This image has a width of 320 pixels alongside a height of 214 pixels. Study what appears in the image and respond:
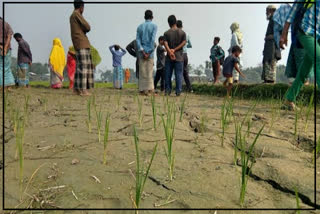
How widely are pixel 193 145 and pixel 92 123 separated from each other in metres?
0.93

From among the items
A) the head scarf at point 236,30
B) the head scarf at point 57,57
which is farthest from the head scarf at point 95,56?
the head scarf at point 236,30

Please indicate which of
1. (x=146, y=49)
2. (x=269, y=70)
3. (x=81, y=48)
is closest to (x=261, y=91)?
(x=269, y=70)

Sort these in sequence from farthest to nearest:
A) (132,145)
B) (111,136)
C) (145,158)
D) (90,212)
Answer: (111,136), (132,145), (145,158), (90,212)

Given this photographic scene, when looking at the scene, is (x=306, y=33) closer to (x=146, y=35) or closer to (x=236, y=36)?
(x=146, y=35)

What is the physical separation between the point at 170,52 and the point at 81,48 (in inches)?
63.2

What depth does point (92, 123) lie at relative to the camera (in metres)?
2.32

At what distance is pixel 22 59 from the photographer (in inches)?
286

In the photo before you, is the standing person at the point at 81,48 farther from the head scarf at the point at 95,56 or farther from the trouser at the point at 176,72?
the head scarf at the point at 95,56

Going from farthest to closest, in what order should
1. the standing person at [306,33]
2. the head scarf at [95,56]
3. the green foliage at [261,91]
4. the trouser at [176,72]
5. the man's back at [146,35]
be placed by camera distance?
the head scarf at [95,56]
the trouser at [176,72]
the man's back at [146,35]
the green foliage at [261,91]
the standing person at [306,33]

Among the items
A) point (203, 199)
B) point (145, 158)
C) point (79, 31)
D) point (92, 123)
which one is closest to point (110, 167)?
point (145, 158)

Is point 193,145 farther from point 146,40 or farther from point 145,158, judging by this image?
point 146,40

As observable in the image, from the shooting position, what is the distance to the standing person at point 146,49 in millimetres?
5152

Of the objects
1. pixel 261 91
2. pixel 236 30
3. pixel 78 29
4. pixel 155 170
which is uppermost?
pixel 236 30

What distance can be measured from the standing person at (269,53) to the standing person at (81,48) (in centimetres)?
371
